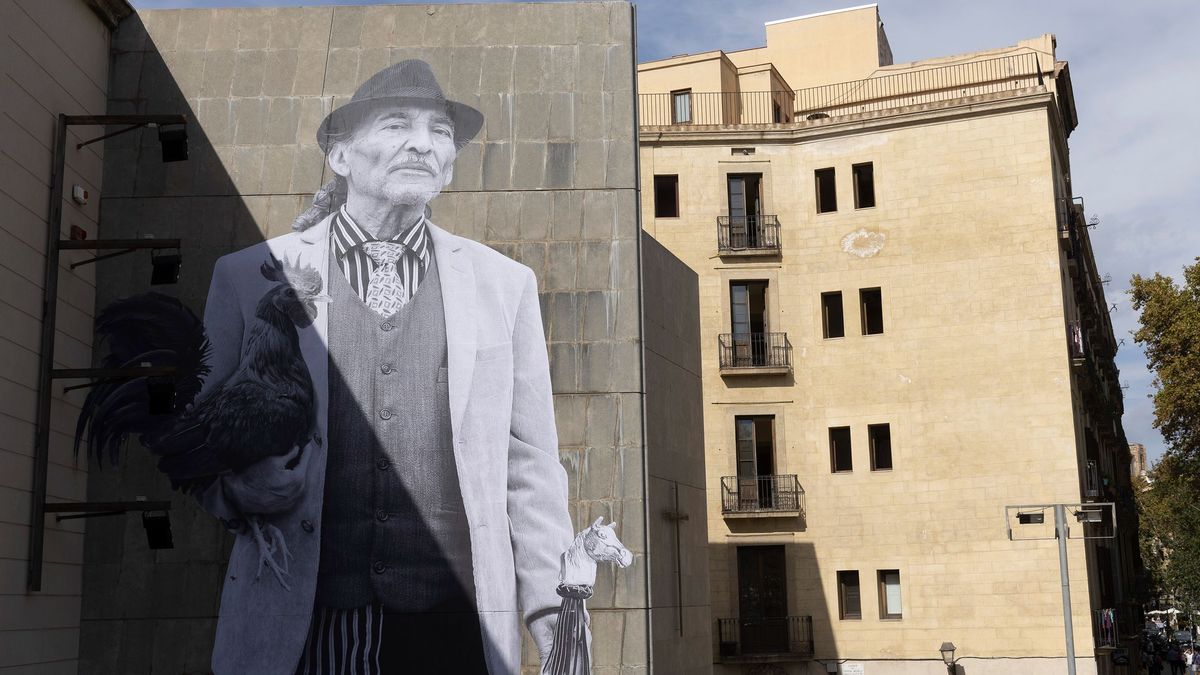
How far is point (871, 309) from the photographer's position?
37.1 metres

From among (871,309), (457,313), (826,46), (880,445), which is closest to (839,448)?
(880,445)

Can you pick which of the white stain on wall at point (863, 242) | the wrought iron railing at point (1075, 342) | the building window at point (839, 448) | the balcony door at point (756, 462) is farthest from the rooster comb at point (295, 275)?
the wrought iron railing at point (1075, 342)

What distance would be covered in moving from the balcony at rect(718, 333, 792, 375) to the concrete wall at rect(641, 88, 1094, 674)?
326 millimetres

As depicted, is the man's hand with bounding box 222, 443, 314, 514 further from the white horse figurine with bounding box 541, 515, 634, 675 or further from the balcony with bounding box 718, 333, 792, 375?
the balcony with bounding box 718, 333, 792, 375

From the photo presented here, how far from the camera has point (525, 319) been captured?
2023cm

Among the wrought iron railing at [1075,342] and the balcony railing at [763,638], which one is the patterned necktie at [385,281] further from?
the wrought iron railing at [1075,342]

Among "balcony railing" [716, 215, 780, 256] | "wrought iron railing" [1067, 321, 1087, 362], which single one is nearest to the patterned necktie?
"balcony railing" [716, 215, 780, 256]

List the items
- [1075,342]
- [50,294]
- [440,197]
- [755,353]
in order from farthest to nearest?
[755,353] < [1075,342] < [440,197] < [50,294]

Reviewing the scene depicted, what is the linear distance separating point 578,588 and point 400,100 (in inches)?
321

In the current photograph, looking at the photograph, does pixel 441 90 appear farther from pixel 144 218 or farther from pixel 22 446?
pixel 22 446

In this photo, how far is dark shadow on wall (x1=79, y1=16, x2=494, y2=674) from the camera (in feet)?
63.2

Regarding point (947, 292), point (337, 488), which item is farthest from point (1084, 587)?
point (337, 488)

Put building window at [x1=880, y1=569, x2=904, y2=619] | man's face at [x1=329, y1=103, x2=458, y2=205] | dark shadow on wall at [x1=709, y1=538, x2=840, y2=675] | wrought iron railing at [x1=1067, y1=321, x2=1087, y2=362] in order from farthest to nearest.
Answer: dark shadow on wall at [x1=709, y1=538, x2=840, y2=675]
building window at [x1=880, y1=569, x2=904, y2=619]
wrought iron railing at [x1=1067, y1=321, x2=1087, y2=362]
man's face at [x1=329, y1=103, x2=458, y2=205]

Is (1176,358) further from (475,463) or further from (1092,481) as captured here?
(475,463)
